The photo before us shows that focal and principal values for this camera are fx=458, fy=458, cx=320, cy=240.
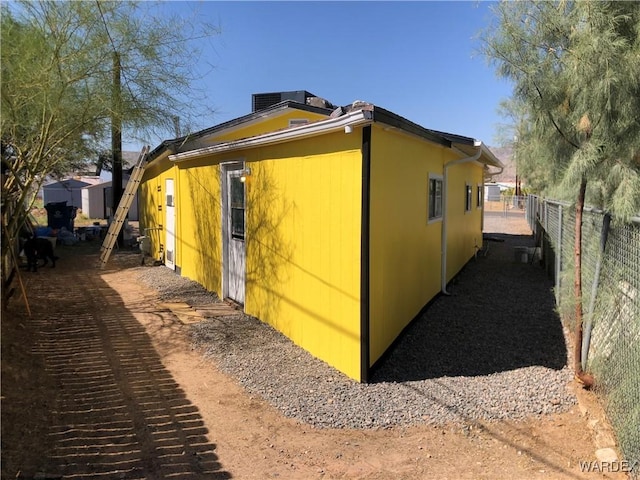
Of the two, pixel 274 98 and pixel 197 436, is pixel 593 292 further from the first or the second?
pixel 274 98

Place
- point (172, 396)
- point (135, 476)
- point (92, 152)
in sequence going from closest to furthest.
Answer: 1. point (135, 476)
2. point (172, 396)
3. point (92, 152)

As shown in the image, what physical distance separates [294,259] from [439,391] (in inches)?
91.9

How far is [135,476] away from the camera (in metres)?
3.13

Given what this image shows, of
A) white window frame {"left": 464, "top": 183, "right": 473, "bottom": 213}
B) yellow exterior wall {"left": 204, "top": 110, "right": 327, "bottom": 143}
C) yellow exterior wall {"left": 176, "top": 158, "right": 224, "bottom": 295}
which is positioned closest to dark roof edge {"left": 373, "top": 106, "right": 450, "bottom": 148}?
yellow exterior wall {"left": 204, "top": 110, "right": 327, "bottom": 143}

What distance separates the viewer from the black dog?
11.0m

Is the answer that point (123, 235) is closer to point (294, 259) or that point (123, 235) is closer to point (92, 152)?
point (92, 152)

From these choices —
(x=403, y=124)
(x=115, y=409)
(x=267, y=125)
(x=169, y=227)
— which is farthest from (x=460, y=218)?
(x=115, y=409)

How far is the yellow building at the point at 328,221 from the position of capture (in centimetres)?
468

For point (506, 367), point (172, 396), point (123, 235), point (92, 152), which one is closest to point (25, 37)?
point (92, 152)

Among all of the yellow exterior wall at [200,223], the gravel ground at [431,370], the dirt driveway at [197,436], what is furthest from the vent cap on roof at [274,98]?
the dirt driveway at [197,436]

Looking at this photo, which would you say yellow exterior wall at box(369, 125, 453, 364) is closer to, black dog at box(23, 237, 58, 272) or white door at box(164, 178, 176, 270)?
white door at box(164, 178, 176, 270)

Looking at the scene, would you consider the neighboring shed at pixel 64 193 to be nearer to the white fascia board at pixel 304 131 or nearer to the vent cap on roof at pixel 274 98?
the vent cap on roof at pixel 274 98

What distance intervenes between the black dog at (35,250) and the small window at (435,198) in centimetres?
938

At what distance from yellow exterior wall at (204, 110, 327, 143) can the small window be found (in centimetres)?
288
